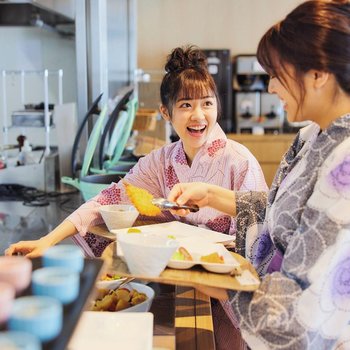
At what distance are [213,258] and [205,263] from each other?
39 millimetres

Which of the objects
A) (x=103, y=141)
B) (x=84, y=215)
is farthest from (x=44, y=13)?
(x=84, y=215)

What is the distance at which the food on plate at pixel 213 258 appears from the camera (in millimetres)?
1100

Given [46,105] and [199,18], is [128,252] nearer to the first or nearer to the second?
[46,105]

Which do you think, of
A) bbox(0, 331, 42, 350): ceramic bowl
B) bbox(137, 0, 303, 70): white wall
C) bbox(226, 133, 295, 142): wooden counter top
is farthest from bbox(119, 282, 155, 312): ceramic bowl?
bbox(137, 0, 303, 70): white wall

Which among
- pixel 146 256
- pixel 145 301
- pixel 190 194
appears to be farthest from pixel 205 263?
pixel 190 194

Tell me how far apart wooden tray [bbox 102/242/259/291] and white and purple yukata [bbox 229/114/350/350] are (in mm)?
37

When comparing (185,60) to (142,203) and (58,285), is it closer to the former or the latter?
(142,203)

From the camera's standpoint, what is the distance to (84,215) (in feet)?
5.22

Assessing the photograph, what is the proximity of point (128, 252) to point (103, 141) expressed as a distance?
1.97m

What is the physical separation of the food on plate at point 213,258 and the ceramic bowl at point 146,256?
103 millimetres

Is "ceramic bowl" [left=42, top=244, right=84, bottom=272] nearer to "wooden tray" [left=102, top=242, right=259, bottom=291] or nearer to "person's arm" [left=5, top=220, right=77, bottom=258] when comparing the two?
"wooden tray" [left=102, top=242, right=259, bottom=291]

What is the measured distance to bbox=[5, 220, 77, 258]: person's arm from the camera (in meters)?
1.31

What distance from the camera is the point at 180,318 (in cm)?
131

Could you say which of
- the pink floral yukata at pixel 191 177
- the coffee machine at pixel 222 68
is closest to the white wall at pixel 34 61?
the coffee machine at pixel 222 68
